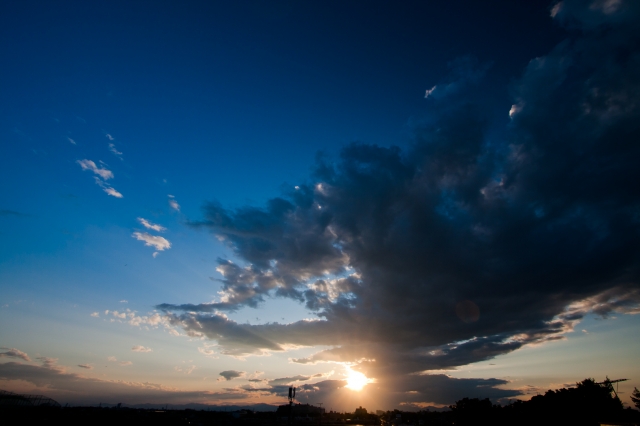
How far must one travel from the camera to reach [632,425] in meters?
59.9

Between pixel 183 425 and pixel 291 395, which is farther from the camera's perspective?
pixel 183 425

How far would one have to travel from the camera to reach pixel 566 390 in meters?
132

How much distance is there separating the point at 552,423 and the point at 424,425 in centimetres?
11085

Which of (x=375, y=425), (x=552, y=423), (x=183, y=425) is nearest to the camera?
(x=183, y=425)

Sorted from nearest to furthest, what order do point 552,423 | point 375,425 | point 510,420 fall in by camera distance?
point 552,423 → point 510,420 → point 375,425

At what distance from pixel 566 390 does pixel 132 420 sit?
156m

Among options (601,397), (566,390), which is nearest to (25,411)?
(566,390)

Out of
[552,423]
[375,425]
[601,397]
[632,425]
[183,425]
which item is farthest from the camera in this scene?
[375,425]

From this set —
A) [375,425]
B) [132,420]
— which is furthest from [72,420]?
[375,425]

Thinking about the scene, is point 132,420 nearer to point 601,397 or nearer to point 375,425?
point 375,425

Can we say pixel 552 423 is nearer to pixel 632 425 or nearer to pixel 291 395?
pixel 632 425

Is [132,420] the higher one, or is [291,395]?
[291,395]

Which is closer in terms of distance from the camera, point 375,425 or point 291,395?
point 291,395

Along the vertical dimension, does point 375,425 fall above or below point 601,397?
below
